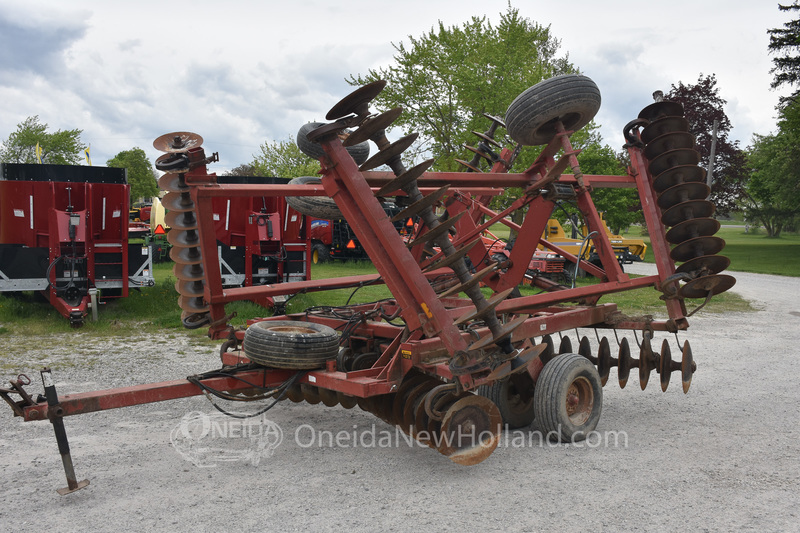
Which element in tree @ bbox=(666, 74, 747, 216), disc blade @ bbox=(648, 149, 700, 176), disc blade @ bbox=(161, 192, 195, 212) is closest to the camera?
disc blade @ bbox=(161, 192, 195, 212)

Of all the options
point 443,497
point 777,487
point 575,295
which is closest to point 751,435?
point 777,487

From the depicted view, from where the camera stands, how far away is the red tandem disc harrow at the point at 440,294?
4230mm

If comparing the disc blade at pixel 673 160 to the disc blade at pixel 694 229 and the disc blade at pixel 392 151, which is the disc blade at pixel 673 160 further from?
the disc blade at pixel 392 151

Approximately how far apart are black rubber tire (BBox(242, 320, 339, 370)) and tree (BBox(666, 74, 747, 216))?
127 feet

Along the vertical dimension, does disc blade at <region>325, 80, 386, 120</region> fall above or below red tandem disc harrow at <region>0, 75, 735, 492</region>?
above

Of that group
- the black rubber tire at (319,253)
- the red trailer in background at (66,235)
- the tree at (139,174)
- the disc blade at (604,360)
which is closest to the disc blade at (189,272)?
the disc blade at (604,360)

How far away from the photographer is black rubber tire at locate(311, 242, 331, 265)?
23.6m

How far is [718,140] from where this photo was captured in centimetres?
3978

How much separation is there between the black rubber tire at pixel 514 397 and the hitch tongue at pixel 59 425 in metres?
2.99

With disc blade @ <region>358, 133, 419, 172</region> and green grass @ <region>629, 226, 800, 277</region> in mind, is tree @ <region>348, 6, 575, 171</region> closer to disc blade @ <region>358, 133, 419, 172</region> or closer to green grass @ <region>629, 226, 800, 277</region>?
green grass @ <region>629, 226, 800, 277</region>

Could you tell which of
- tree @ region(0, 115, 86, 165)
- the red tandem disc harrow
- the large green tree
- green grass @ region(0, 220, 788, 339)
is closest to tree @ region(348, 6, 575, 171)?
the large green tree

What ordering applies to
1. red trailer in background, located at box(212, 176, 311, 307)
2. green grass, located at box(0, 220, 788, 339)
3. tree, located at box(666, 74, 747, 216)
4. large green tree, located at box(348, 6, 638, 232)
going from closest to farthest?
green grass, located at box(0, 220, 788, 339) → red trailer in background, located at box(212, 176, 311, 307) → large green tree, located at box(348, 6, 638, 232) → tree, located at box(666, 74, 747, 216)

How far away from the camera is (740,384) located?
7262mm

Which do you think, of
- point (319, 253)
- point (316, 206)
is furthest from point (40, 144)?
point (316, 206)
